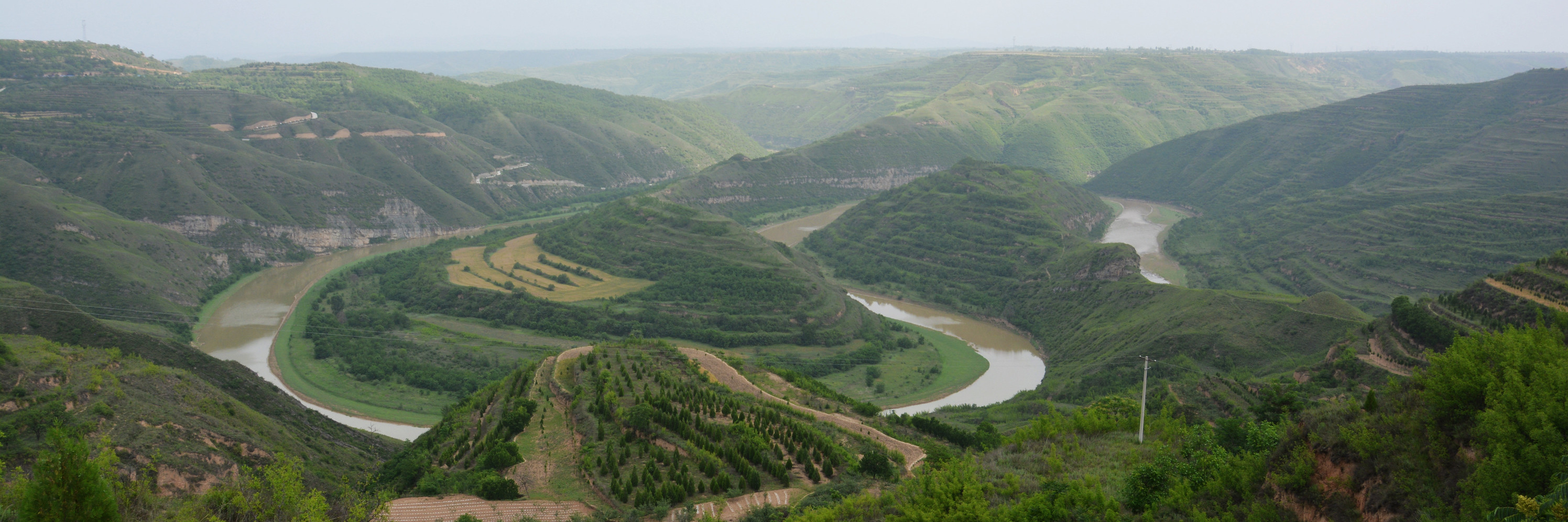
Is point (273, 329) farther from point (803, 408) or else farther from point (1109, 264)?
point (1109, 264)

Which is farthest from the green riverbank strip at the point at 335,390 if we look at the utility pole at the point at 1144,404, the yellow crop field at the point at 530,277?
the utility pole at the point at 1144,404

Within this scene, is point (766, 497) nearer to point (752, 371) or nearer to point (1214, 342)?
point (752, 371)

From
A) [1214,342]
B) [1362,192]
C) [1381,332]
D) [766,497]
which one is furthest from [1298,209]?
[766,497]

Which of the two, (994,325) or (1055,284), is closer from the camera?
(994,325)

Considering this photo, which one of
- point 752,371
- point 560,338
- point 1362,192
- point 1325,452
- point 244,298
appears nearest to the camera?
point 1325,452

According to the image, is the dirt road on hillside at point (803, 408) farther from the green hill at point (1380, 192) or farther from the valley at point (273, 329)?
the green hill at point (1380, 192)

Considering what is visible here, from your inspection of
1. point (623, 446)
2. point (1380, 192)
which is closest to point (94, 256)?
point (623, 446)

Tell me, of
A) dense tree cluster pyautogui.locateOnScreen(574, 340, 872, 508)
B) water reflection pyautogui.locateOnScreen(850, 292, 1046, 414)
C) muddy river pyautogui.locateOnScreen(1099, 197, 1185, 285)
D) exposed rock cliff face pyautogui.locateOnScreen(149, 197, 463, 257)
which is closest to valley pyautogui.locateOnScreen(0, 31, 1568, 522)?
dense tree cluster pyautogui.locateOnScreen(574, 340, 872, 508)
